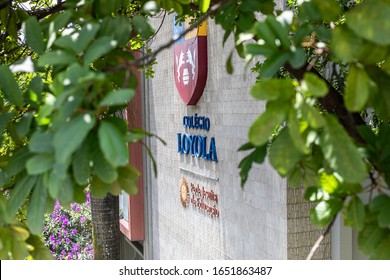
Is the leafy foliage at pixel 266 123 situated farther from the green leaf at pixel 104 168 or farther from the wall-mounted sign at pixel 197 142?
the wall-mounted sign at pixel 197 142

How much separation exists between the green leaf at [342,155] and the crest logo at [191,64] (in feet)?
16.8

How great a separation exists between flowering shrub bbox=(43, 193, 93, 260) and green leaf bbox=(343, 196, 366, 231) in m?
8.92

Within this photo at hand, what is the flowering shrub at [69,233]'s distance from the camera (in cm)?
1023

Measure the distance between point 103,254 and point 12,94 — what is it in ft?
21.6

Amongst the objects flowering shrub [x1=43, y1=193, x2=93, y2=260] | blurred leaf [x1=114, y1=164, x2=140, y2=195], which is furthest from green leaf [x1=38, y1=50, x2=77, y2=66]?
flowering shrub [x1=43, y1=193, x2=93, y2=260]

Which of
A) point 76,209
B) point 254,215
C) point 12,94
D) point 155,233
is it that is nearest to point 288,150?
point 12,94

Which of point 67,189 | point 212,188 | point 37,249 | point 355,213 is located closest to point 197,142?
point 212,188

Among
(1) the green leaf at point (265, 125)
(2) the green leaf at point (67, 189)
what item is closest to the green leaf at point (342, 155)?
(1) the green leaf at point (265, 125)

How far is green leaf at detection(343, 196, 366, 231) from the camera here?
143cm

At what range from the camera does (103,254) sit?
26.4 feet

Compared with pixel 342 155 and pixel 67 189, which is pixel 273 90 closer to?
pixel 342 155

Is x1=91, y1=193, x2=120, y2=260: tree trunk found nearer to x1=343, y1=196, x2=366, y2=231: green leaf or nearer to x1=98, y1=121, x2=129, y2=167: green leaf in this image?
x1=343, y1=196, x2=366, y2=231: green leaf

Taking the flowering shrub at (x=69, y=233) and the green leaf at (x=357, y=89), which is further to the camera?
the flowering shrub at (x=69, y=233)

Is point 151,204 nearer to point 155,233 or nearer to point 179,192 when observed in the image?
point 155,233
